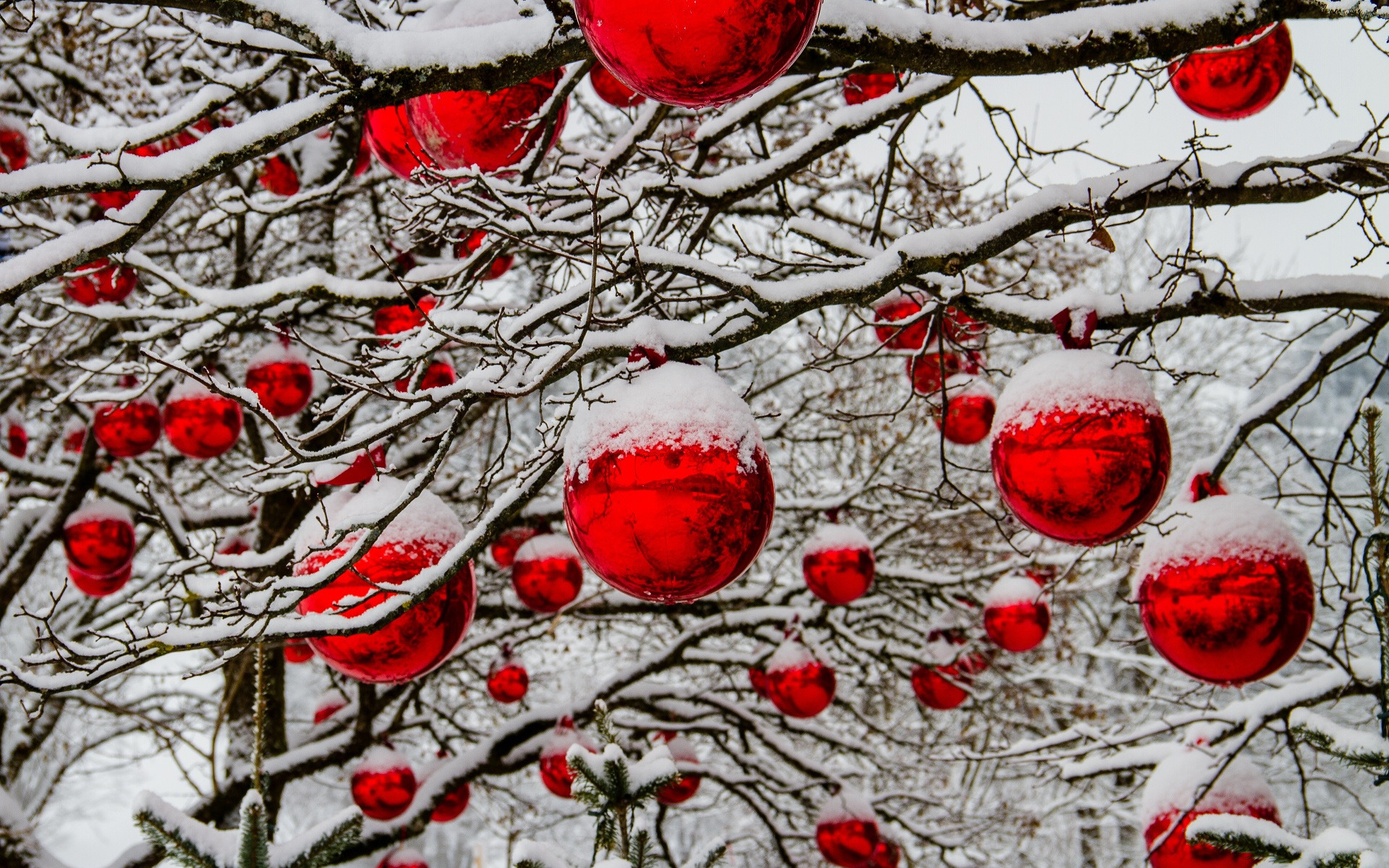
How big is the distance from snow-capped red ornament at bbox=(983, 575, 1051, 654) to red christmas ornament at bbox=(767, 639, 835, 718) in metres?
1.05

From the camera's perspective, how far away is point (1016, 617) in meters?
5.05

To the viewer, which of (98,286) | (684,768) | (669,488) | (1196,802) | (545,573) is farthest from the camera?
(684,768)

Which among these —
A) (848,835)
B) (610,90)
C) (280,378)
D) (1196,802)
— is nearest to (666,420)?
(610,90)

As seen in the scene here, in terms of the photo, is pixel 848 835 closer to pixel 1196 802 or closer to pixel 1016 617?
pixel 1016 617

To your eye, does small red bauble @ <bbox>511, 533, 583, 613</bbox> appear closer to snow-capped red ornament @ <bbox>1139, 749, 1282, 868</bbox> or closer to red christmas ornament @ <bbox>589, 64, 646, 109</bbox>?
red christmas ornament @ <bbox>589, 64, 646, 109</bbox>

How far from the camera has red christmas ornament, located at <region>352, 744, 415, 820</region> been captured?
4762 mm

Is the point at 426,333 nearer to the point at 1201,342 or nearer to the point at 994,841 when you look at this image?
the point at 994,841

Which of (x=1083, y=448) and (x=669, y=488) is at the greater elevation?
(x=1083, y=448)

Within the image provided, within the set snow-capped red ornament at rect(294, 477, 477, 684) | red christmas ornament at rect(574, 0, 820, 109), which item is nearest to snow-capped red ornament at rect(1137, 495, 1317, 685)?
red christmas ornament at rect(574, 0, 820, 109)

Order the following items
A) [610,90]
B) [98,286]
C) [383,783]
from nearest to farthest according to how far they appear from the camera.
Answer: [610,90]
[98,286]
[383,783]

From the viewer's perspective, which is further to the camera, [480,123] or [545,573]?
[545,573]

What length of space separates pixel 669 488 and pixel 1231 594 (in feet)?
5.07

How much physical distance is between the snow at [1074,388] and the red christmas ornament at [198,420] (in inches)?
143

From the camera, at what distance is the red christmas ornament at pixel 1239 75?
2.68m
